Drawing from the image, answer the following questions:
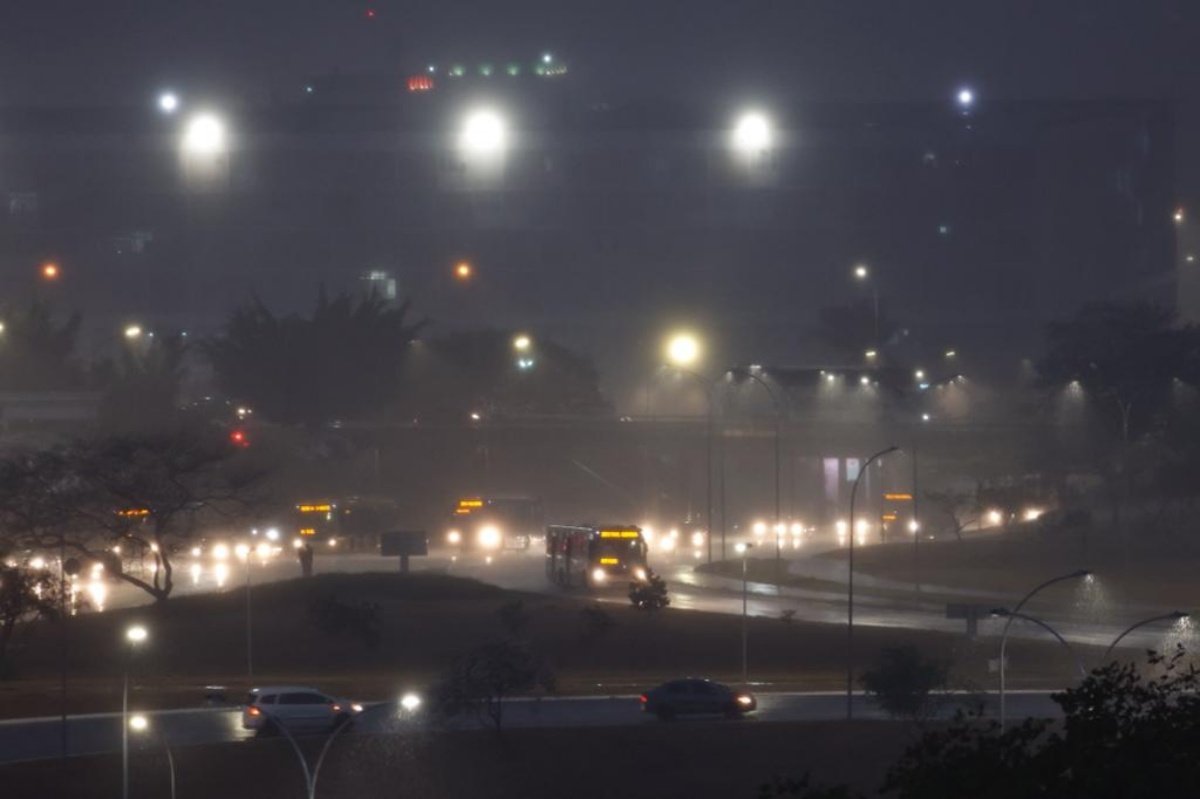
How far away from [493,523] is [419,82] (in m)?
62.9

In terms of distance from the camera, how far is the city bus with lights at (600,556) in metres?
59.3

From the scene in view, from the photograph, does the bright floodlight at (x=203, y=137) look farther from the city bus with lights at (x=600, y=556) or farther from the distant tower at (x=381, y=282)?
the city bus with lights at (x=600, y=556)

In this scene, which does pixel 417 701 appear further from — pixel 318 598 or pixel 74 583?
pixel 74 583

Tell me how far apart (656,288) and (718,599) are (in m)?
60.6

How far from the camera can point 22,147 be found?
114 m

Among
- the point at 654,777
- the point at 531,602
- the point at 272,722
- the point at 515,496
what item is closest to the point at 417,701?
the point at 272,722

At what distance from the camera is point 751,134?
380ft

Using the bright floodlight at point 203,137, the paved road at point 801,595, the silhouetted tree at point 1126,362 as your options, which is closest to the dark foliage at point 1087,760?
the paved road at point 801,595

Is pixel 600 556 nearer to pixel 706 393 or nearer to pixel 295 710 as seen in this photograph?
pixel 295 710

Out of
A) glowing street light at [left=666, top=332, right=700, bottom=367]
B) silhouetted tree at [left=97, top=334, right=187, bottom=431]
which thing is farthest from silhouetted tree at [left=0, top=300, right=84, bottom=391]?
glowing street light at [left=666, top=332, right=700, bottom=367]

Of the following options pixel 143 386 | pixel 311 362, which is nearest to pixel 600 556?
pixel 143 386

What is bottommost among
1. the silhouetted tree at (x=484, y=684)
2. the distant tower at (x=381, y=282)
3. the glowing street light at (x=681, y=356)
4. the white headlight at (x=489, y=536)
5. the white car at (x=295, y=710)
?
the white car at (x=295, y=710)

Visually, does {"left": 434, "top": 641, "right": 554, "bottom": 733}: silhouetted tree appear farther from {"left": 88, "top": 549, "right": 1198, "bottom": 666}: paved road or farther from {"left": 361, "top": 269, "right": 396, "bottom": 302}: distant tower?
{"left": 361, "top": 269, "right": 396, "bottom": 302}: distant tower

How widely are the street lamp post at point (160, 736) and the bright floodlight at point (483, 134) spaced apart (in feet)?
275
